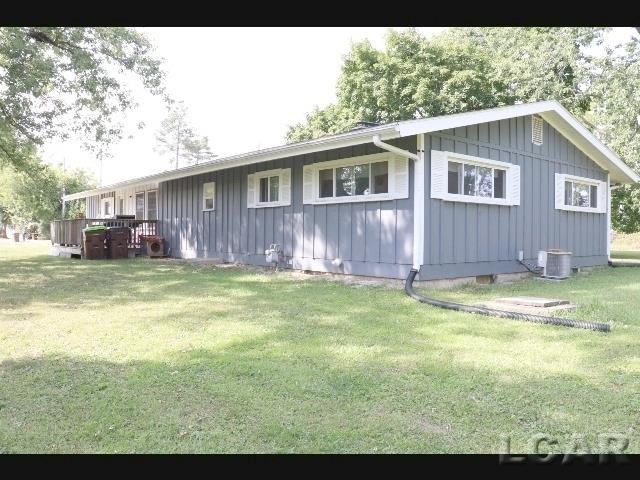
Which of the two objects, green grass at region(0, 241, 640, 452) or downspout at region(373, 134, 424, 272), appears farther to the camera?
downspout at region(373, 134, 424, 272)

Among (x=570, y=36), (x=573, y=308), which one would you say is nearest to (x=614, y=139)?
(x=570, y=36)

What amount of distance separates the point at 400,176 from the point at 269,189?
12.1 feet

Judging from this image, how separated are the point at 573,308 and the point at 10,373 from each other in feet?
18.6

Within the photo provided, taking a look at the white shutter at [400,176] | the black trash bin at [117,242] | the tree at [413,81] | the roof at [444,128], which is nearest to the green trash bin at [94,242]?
the black trash bin at [117,242]

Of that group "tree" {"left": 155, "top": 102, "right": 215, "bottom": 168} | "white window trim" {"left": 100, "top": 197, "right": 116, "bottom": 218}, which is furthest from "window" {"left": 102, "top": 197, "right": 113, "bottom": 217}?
"tree" {"left": 155, "top": 102, "right": 215, "bottom": 168}

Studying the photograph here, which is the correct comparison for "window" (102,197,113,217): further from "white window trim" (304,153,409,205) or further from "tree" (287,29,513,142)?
"white window trim" (304,153,409,205)

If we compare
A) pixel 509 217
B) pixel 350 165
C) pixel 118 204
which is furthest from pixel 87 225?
pixel 509 217

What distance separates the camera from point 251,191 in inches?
441

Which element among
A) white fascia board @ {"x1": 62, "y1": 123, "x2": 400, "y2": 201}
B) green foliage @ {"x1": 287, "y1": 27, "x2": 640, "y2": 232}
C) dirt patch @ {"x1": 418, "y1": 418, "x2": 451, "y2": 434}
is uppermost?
green foliage @ {"x1": 287, "y1": 27, "x2": 640, "y2": 232}

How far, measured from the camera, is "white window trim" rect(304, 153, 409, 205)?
8.12 m

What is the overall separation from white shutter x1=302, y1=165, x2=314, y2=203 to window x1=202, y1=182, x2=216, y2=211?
149 inches

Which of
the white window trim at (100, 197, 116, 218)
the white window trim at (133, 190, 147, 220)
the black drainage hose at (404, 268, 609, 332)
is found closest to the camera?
the black drainage hose at (404, 268, 609, 332)

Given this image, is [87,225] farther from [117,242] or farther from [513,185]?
[513,185]

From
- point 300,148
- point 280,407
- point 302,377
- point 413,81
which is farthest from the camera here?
point 413,81
